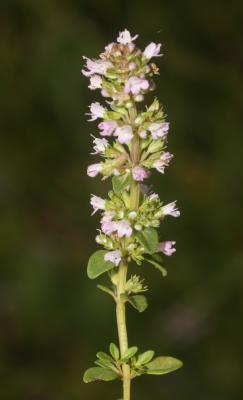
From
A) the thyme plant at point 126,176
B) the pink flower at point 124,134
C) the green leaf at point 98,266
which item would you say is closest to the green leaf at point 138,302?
the thyme plant at point 126,176

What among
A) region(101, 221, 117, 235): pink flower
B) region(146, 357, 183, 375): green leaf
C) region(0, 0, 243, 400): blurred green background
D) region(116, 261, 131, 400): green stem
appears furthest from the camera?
region(0, 0, 243, 400): blurred green background

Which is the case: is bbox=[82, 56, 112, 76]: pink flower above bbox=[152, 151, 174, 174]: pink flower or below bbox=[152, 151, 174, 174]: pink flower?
above

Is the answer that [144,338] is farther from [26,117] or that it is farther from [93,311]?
[26,117]

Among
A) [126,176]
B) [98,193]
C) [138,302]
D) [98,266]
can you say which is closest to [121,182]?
[126,176]

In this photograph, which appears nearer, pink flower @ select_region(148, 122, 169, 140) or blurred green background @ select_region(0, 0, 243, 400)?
pink flower @ select_region(148, 122, 169, 140)

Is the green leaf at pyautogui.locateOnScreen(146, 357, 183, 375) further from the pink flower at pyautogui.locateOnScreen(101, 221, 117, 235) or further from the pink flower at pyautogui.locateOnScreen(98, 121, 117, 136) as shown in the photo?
the pink flower at pyautogui.locateOnScreen(98, 121, 117, 136)

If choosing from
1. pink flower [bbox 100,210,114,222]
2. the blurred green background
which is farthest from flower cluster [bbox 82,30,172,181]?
the blurred green background

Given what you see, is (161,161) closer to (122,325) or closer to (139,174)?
(139,174)
